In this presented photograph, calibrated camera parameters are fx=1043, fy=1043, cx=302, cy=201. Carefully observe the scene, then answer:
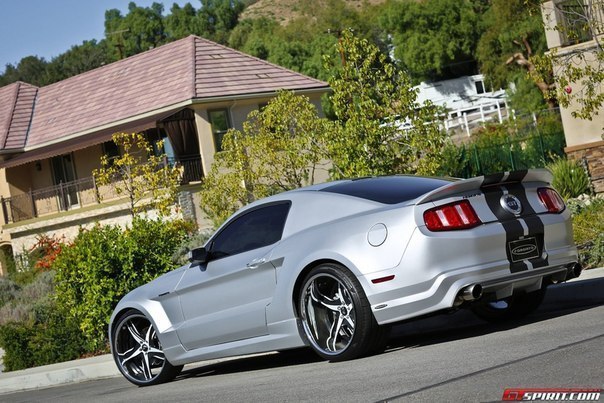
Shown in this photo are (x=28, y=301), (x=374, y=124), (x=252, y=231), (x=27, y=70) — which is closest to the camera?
(x=252, y=231)

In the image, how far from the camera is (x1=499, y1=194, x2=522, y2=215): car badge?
8180mm

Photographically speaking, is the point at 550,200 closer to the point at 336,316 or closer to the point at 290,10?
the point at 336,316

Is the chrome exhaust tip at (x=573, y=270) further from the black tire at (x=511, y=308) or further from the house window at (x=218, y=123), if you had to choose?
the house window at (x=218, y=123)

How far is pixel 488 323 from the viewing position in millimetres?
9461

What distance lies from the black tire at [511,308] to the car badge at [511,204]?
120 centimetres

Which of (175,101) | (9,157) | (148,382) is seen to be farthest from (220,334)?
(9,157)

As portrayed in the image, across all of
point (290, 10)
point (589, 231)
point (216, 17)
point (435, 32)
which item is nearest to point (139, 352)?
point (589, 231)

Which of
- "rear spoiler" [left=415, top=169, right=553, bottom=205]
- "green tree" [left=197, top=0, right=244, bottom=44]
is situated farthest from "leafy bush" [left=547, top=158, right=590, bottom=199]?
"green tree" [left=197, top=0, right=244, bottom=44]

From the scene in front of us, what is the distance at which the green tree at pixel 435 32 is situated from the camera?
79.2 meters

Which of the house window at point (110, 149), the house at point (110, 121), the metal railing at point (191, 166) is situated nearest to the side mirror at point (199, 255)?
the house at point (110, 121)

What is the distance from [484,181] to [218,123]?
1153 inches

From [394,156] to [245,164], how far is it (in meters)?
6.66

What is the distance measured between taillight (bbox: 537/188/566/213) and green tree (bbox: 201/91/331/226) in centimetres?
1121

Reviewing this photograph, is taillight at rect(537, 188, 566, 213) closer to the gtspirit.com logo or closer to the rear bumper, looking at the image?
the rear bumper
